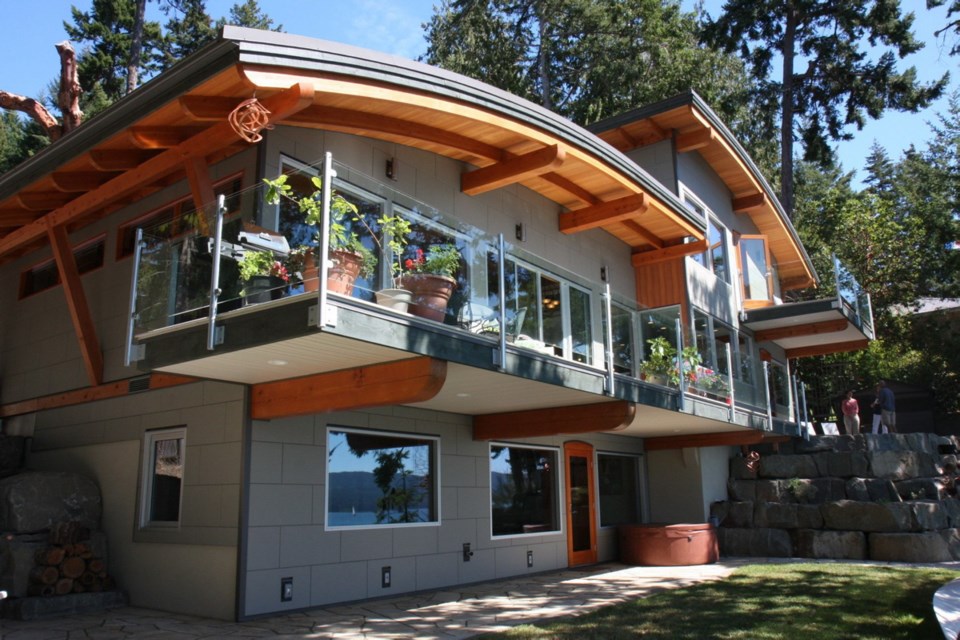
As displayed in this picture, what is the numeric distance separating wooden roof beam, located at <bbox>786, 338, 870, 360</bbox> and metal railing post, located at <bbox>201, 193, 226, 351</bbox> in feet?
53.1

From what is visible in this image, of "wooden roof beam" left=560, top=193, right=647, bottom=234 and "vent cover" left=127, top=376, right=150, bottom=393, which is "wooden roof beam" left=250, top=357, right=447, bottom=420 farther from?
"wooden roof beam" left=560, top=193, right=647, bottom=234

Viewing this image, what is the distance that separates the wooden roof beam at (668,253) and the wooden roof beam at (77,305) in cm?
914

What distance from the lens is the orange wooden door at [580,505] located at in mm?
12461

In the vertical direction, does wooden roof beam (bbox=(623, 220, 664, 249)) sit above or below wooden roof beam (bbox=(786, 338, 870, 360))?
above

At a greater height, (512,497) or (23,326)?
(23,326)

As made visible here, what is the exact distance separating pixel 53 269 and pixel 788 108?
22.2 m

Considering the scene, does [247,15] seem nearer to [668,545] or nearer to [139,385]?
[139,385]

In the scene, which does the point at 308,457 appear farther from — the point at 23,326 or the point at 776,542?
the point at 776,542

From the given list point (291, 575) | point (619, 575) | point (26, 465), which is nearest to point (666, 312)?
point (619, 575)

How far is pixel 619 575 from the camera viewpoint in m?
11.4

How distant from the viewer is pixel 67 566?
8469 mm

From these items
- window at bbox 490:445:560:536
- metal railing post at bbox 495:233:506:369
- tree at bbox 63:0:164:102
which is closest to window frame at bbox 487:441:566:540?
window at bbox 490:445:560:536

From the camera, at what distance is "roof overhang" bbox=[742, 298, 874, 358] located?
15.9 meters

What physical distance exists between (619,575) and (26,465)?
28.1ft
